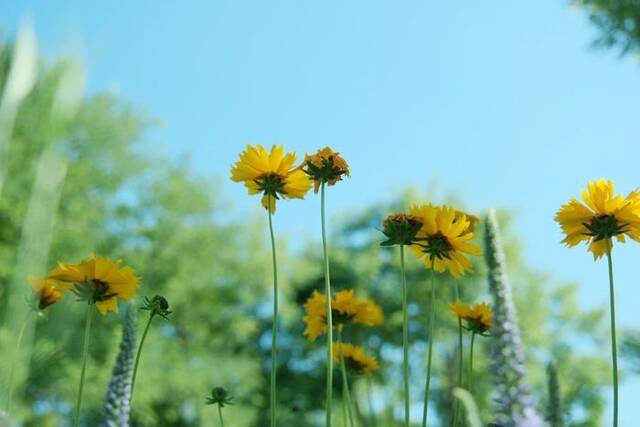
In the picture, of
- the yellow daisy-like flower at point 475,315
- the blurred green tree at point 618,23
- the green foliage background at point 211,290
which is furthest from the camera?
the green foliage background at point 211,290

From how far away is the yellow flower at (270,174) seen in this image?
1785 mm

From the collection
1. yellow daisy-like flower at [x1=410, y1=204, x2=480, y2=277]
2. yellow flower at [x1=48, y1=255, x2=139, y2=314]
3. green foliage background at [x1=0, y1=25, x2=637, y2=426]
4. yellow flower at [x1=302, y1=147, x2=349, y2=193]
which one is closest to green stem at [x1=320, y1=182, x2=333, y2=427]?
yellow flower at [x1=302, y1=147, x2=349, y2=193]

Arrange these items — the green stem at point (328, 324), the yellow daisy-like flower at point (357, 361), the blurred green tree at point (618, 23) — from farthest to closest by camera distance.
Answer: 1. the blurred green tree at point (618, 23)
2. the yellow daisy-like flower at point (357, 361)
3. the green stem at point (328, 324)

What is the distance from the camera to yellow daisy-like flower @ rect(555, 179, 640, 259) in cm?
162

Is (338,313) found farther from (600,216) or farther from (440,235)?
(600,216)

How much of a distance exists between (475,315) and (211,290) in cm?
1382

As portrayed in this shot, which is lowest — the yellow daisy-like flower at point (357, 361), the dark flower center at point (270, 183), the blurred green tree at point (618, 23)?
the yellow daisy-like flower at point (357, 361)

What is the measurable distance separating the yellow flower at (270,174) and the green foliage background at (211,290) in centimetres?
931

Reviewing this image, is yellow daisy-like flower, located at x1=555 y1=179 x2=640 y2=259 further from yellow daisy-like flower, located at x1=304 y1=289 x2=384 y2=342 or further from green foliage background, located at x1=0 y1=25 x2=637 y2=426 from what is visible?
green foliage background, located at x1=0 y1=25 x2=637 y2=426

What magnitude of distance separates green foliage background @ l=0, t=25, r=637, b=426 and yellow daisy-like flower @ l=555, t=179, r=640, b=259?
30.8 ft

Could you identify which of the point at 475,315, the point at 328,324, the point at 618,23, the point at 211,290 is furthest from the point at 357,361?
the point at 211,290

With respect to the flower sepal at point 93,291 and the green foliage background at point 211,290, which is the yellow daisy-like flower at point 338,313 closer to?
the flower sepal at point 93,291

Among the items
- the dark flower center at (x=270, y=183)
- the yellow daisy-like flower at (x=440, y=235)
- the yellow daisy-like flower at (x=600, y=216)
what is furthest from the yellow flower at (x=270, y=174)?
the yellow daisy-like flower at (x=600, y=216)

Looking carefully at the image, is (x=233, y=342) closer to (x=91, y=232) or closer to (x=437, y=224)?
(x=91, y=232)
